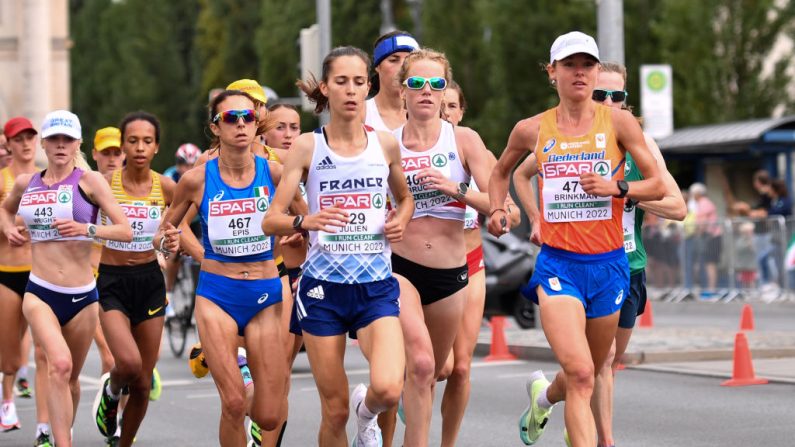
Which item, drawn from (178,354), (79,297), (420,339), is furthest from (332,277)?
(178,354)

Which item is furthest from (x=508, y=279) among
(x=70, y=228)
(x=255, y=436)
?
(x=70, y=228)

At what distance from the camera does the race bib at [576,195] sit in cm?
837

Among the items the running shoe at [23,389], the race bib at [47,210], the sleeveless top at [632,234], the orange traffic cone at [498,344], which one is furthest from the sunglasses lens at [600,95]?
the orange traffic cone at [498,344]

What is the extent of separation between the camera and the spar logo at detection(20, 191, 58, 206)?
1020 centimetres

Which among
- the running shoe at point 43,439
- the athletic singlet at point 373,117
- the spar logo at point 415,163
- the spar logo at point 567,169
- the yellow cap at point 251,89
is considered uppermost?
the yellow cap at point 251,89

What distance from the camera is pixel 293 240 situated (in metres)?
9.90

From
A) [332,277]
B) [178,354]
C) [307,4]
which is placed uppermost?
[307,4]

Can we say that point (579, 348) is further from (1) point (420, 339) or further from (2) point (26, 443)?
(2) point (26, 443)

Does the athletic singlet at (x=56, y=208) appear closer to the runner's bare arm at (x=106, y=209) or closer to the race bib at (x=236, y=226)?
the runner's bare arm at (x=106, y=209)

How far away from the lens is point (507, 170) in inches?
349

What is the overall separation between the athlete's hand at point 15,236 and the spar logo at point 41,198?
20 centimetres

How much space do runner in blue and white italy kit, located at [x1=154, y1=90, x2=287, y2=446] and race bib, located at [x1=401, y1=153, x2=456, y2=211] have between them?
2.33 ft

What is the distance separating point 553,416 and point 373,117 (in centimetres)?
383

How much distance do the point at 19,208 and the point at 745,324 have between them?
11.5 metres
